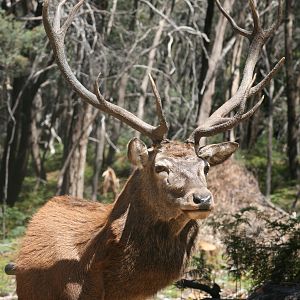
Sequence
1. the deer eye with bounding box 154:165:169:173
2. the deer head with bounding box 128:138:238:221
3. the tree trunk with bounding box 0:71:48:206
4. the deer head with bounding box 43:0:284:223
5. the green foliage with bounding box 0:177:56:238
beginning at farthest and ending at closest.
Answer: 1. the tree trunk with bounding box 0:71:48:206
2. the green foliage with bounding box 0:177:56:238
3. the deer eye with bounding box 154:165:169:173
4. the deer head with bounding box 43:0:284:223
5. the deer head with bounding box 128:138:238:221

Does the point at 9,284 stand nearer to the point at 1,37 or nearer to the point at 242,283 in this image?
the point at 242,283

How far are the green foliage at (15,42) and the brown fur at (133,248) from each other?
8476mm

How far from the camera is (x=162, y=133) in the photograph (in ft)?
21.6

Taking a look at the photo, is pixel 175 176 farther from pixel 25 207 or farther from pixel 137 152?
pixel 25 207

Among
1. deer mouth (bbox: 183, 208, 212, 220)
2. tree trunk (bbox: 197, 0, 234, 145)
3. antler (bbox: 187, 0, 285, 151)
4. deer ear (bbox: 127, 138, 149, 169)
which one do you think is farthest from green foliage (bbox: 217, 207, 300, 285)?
tree trunk (bbox: 197, 0, 234, 145)

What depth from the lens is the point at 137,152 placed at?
660cm

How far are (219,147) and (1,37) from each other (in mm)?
8690

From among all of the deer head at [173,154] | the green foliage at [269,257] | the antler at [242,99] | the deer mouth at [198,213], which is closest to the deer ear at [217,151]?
the deer head at [173,154]

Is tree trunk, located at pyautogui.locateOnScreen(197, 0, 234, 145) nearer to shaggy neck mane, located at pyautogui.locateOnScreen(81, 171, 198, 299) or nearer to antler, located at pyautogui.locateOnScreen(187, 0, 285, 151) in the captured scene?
antler, located at pyautogui.locateOnScreen(187, 0, 285, 151)

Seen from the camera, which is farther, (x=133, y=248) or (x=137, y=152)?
(x=137, y=152)

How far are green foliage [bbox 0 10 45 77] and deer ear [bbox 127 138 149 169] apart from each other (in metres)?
8.41

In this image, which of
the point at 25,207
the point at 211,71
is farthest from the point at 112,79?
the point at 211,71

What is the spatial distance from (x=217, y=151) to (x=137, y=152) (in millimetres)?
761

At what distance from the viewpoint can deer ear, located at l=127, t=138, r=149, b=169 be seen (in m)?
6.55
